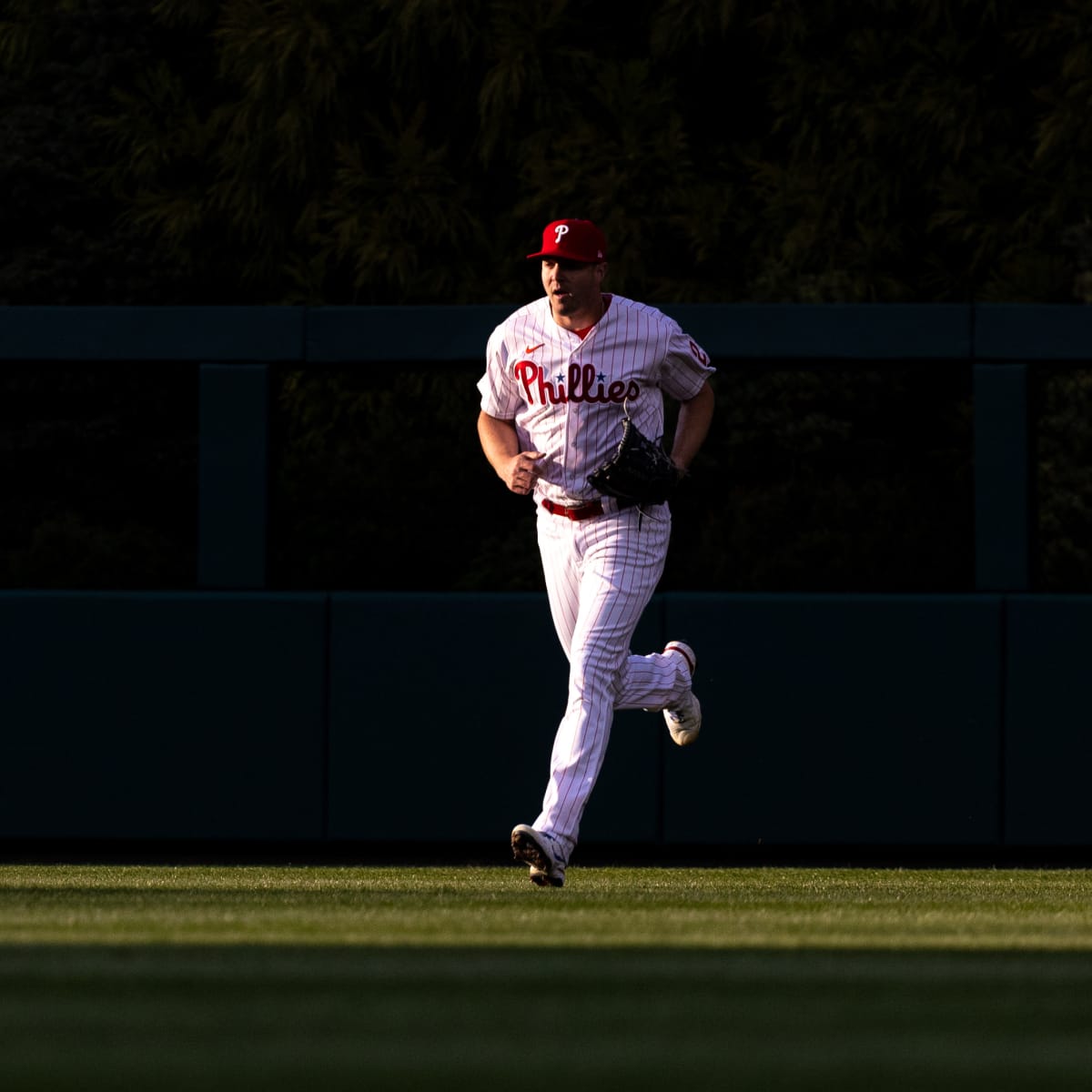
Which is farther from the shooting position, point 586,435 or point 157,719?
point 157,719

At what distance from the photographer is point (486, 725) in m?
10.3

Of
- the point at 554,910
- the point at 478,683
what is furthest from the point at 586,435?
the point at 478,683

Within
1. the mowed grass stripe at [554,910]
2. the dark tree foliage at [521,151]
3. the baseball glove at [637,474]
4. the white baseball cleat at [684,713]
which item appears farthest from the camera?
the dark tree foliage at [521,151]

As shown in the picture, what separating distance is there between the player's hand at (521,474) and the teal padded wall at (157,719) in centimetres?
305

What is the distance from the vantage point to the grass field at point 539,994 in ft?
10.4

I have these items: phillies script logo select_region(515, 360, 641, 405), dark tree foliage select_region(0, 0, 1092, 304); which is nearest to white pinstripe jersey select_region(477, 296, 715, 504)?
phillies script logo select_region(515, 360, 641, 405)

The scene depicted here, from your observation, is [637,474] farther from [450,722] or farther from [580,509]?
[450,722]

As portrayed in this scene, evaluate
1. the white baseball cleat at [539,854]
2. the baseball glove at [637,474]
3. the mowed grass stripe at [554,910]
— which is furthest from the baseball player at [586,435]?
the mowed grass stripe at [554,910]

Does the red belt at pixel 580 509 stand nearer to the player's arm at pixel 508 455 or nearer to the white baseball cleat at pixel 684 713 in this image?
the player's arm at pixel 508 455

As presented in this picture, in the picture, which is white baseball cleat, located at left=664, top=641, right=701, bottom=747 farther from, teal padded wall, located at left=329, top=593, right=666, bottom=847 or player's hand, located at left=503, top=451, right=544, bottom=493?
teal padded wall, located at left=329, top=593, right=666, bottom=847

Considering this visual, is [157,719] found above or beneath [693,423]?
beneath

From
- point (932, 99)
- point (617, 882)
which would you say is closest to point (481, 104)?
point (932, 99)

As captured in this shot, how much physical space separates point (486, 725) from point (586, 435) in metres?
3.03

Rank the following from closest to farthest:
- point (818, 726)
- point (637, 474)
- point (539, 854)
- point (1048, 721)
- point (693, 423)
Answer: point (539, 854), point (637, 474), point (693, 423), point (1048, 721), point (818, 726)
